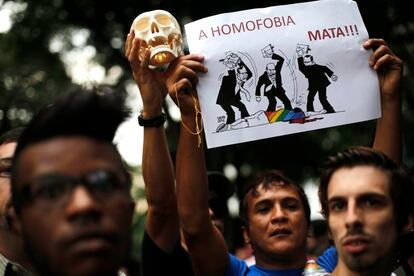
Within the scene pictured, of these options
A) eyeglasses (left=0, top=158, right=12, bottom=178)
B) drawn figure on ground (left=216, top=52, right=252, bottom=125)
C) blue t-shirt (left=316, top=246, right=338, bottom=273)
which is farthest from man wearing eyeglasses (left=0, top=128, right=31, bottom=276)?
blue t-shirt (left=316, top=246, right=338, bottom=273)

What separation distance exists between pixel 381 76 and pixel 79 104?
2.12m

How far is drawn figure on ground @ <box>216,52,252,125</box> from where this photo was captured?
13.5 ft

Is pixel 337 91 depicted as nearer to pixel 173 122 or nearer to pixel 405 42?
pixel 405 42

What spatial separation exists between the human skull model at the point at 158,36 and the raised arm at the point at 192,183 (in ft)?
0.29

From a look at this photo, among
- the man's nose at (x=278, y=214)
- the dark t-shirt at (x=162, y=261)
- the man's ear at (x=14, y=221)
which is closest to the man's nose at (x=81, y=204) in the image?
the man's ear at (x=14, y=221)

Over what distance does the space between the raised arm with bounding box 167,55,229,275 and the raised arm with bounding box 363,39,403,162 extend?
0.91 metres

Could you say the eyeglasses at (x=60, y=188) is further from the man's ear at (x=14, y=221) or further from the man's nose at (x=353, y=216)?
the man's nose at (x=353, y=216)

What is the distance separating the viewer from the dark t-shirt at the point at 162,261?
3.95 m

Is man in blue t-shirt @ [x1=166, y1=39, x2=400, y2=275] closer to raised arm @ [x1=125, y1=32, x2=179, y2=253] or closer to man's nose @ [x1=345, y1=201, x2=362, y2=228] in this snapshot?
raised arm @ [x1=125, y1=32, x2=179, y2=253]

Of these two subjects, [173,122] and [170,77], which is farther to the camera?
[173,122]

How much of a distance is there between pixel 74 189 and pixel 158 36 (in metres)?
1.61

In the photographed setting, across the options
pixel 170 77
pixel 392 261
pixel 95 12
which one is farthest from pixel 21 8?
pixel 392 261

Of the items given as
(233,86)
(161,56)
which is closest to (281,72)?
(233,86)

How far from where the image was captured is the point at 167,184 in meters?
4.02
